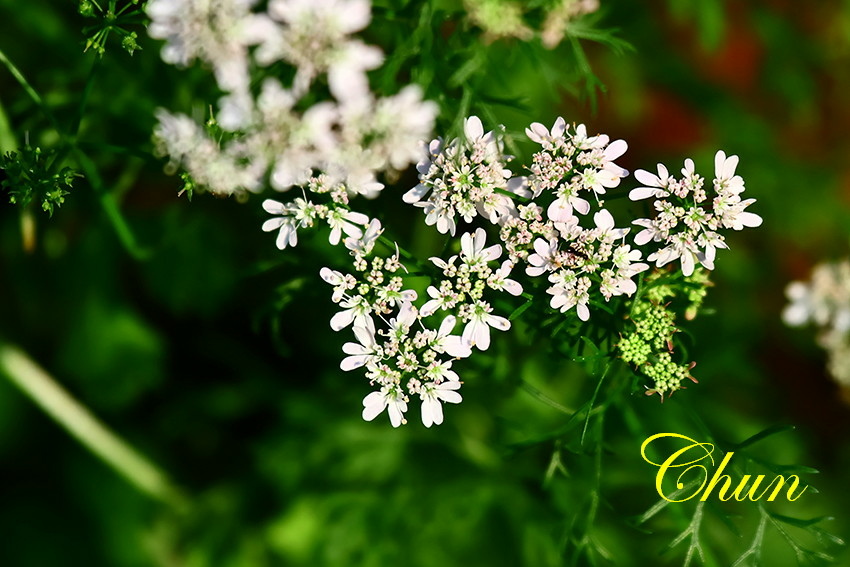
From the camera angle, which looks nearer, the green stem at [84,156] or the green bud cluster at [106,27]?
the green bud cluster at [106,27]

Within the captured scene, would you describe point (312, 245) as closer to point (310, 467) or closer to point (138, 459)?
point (310, 467)

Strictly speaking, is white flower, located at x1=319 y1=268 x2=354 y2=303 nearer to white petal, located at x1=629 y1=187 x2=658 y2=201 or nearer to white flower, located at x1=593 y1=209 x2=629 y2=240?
white flower, located at x1=593 y1=209 x2=629 y2=240

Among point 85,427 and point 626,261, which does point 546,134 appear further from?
point 85,427

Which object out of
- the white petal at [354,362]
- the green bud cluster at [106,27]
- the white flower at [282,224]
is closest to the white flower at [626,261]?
the white petal at [354,362]

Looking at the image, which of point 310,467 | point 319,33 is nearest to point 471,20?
point 319,33

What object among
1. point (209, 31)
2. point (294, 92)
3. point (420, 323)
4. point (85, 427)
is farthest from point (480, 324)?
Result: point (85, 427)

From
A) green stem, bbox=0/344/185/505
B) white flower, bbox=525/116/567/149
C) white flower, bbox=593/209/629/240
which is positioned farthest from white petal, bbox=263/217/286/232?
green stem, bbox=0/344/185/505

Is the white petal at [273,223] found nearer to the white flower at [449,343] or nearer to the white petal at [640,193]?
the white flower at [449,343]
